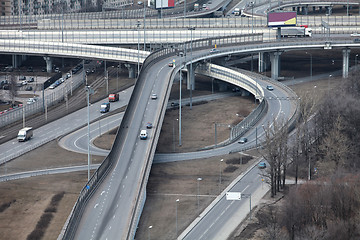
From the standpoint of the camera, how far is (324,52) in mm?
182125

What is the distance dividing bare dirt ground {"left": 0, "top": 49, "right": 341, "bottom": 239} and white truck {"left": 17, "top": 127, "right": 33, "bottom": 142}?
3885mm

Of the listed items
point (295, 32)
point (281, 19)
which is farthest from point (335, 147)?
point (295, 32)

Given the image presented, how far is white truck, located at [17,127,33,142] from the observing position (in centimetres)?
12406

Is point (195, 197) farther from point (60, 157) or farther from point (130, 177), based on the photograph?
point (60, 157)

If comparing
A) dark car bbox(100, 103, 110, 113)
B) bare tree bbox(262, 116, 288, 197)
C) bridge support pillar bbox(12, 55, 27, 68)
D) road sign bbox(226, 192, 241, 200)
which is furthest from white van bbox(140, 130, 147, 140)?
bridge support pillar bbox(12, 55, 27, 68)

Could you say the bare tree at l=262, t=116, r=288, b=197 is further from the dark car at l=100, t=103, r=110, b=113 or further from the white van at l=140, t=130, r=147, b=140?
the dark car at l=100, t=103, r=110, b=113

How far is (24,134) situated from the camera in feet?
407

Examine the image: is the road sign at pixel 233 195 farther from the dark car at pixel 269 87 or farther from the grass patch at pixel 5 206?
the dark car at pixel 269 87

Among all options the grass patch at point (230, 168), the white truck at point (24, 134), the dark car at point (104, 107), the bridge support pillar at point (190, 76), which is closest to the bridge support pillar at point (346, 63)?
the bridge support pillar at point (190, 76)

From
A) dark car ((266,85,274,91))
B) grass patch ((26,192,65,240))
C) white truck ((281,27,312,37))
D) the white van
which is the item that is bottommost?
grass patch ((26,192,65,240))

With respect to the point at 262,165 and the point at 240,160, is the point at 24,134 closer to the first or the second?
the point at 240,160

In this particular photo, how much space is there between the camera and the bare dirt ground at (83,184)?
92000 millimetres

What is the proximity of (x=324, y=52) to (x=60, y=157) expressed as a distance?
8302 cm

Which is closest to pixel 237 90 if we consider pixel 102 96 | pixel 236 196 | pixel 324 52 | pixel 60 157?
pixel 102 96
